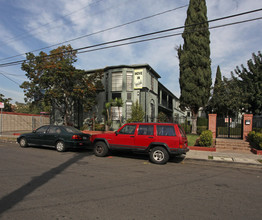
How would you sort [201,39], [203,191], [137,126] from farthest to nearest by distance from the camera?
[201,39] → [137,126] → [203,191]

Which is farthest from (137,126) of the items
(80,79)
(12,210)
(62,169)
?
(80,79)

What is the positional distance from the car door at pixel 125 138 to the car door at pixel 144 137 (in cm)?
23

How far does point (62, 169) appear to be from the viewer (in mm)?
6410

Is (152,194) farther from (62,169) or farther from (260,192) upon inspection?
(62,169)

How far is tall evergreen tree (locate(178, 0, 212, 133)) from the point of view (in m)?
18.4

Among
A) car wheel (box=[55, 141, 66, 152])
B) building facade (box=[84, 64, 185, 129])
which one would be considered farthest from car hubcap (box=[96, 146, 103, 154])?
building facade (box=[84, 64, 185, 129])

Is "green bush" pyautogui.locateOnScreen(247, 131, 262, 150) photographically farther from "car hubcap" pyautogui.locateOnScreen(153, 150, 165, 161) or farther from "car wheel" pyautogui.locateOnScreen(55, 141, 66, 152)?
"car wheel" pyautogui.locateOnScreen(55, 141, 66, 152)

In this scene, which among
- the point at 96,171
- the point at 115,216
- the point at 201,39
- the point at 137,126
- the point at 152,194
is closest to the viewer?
the point at 115,216

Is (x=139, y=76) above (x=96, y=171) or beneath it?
above

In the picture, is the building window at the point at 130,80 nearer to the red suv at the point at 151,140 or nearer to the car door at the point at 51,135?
the car door at the point at 51,135

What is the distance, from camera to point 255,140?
10.8 meters

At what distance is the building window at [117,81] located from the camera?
71.1 feet

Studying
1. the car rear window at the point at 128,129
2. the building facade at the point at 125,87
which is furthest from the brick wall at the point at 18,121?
the car rear window at the point at 128,129

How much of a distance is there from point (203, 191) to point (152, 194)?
4.39ft
